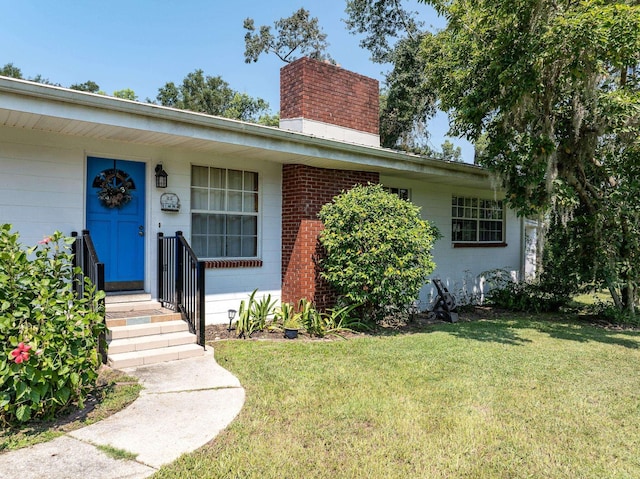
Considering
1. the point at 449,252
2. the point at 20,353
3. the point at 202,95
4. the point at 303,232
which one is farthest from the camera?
the point at 202,95

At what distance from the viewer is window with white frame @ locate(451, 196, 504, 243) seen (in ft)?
34.1

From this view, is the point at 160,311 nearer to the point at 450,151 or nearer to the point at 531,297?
the point at 531,297

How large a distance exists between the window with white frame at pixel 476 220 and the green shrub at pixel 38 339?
8.61 meters

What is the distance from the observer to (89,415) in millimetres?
3361

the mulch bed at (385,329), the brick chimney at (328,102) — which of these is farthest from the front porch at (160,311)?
the brick chimney at (328,102)

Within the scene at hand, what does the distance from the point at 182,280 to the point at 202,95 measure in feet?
91.3

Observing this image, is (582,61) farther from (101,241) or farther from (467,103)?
(101,241)

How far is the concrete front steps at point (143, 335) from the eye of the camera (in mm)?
4734

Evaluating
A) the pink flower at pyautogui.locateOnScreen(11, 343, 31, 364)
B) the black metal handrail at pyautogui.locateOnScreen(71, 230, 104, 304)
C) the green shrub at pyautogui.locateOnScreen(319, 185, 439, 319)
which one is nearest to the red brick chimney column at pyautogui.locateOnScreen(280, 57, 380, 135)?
the green shrub at pyautogui.locateOnScreen(319, 185, 439, 319)

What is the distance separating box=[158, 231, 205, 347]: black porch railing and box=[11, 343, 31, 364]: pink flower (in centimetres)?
224

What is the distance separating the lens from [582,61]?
20.3 ft

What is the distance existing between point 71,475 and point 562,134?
859cm

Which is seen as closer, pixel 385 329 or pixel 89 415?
pixel 89 415

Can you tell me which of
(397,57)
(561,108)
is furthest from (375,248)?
(397,57)
